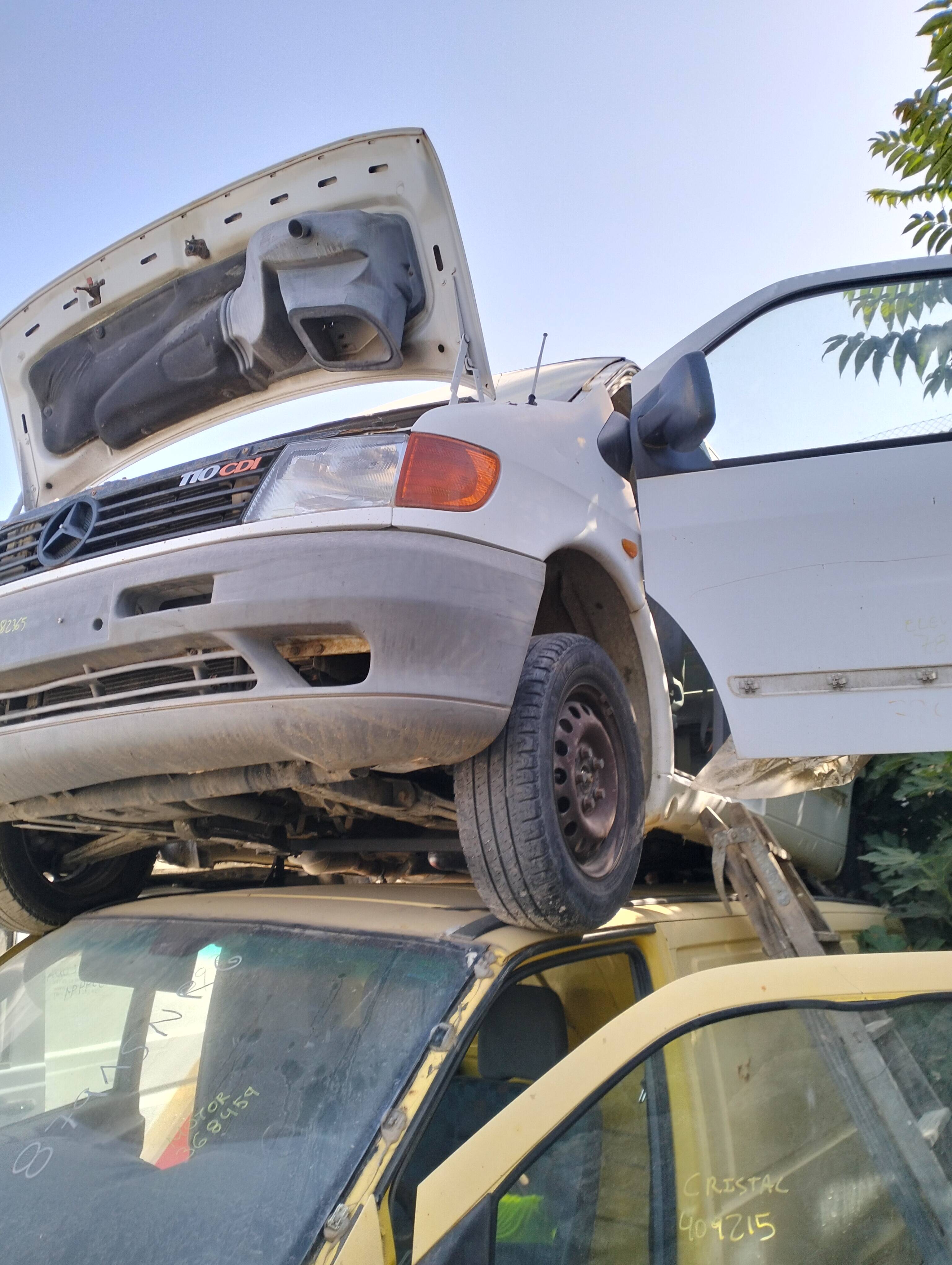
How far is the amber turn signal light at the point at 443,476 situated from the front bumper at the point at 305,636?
95 millimetres

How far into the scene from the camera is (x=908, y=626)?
2.62 meters

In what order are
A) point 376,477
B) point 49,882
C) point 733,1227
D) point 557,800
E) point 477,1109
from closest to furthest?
1. point 733,1227
2. point 477,1109
3. point 376,477
4. point 557,800
5. point 49,882

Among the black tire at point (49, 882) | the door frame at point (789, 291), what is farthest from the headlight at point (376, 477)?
Answer: the black tire at point (49, 882)

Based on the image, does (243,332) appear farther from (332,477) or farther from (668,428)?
(668,428)

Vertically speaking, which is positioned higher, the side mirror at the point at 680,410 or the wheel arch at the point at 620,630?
the side mirror at the point at 680,410

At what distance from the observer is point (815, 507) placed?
272 cm

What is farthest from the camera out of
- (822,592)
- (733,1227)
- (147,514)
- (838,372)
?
(838,372)

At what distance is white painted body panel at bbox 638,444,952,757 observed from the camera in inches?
103

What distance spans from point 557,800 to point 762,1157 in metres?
0.88

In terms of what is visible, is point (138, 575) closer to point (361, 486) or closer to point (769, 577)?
point (361, 486)

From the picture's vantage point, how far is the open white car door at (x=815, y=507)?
262 centimetres

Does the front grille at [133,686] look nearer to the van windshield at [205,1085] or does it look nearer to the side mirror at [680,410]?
the van windshield at [205,1085]

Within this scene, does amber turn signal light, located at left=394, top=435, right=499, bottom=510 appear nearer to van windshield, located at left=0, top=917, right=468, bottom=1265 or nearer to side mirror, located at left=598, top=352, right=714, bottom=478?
side mirror, located at left=598, top=352, right=714, bottom=478

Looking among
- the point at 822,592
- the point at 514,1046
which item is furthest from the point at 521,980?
the point at 822,592
